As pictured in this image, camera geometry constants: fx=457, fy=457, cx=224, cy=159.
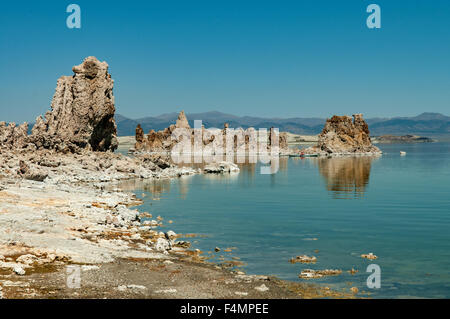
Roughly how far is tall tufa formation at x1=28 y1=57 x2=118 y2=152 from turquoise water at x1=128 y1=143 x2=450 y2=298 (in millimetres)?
12607

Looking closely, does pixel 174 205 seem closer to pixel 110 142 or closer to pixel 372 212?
pixel 372 212

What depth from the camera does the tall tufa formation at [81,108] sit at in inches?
2181

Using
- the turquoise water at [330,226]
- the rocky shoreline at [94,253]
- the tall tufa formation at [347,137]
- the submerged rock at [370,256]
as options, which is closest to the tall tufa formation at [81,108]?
the rocky shoreline at [94,253]

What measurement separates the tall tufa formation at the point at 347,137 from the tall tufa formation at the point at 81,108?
300ft

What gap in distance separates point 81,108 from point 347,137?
320 ft

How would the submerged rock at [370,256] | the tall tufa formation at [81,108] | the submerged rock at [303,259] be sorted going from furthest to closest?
the tall tufa formation at [81,108]
the submerged rock at [370,256]
the submerged rock at [303,259]

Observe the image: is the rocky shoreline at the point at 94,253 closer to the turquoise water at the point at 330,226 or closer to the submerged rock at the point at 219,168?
the turquoise water at the point at 330,226

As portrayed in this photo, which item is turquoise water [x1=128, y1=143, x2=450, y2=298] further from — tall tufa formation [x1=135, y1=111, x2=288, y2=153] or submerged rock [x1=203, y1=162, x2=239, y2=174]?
tall tufa formation [x1=135, y1=111, x2=288, y2=153]

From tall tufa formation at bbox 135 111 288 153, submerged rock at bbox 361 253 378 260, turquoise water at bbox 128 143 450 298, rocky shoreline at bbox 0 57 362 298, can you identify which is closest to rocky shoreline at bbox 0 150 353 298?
rocky shoreline at bbox 0 57 362 298

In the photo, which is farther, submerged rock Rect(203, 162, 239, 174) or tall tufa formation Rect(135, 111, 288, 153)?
tall tufa formation Rect(135, 111, 288, 153)

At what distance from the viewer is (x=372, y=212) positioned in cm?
3291

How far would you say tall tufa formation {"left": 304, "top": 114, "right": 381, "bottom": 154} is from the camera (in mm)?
136500

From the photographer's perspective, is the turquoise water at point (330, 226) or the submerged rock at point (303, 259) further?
the submerged rock at point (303, 259)

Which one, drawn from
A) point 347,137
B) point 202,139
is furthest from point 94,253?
point 202,139
